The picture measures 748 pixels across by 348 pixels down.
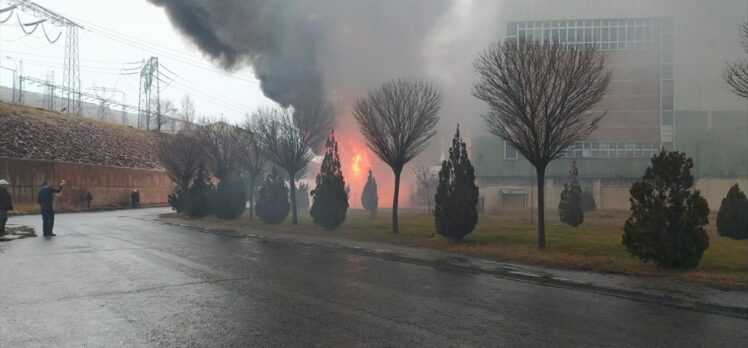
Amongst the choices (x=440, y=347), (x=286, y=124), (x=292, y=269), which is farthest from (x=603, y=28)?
(x=440, y=347)

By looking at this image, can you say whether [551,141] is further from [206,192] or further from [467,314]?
[206,192]

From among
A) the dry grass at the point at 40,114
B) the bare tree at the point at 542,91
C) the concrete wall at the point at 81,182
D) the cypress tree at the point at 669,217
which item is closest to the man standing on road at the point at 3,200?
the bare tree at the point at 542,91

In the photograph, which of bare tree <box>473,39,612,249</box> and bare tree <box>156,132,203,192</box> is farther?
bare tree <box>156,132,203,192</box>

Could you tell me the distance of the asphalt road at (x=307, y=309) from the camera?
467 centimetres

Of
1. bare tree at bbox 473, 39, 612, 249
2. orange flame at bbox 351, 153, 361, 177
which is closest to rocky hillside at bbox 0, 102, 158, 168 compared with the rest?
orange flame at bbox 351, 153, 361, 177

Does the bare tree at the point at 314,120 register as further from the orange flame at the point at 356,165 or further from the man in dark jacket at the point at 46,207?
the orange flame at the point at 356,165

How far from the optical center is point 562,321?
5434 mm

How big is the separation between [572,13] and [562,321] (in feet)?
129

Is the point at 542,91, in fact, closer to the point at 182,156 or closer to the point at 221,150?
the point at 221,150

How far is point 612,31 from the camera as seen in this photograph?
127 ft

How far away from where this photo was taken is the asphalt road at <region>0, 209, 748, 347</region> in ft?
15.3

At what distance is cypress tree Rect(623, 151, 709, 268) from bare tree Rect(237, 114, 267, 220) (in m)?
15.0

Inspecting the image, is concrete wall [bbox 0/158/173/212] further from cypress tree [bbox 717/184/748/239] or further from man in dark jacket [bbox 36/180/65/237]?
cypress tree [bbox 717/184/748/239]

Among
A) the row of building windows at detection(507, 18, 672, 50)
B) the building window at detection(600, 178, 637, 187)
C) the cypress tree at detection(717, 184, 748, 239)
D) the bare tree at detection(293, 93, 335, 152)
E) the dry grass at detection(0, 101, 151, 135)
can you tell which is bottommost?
the cypress tree at detection(717, 184, 748, 239)
